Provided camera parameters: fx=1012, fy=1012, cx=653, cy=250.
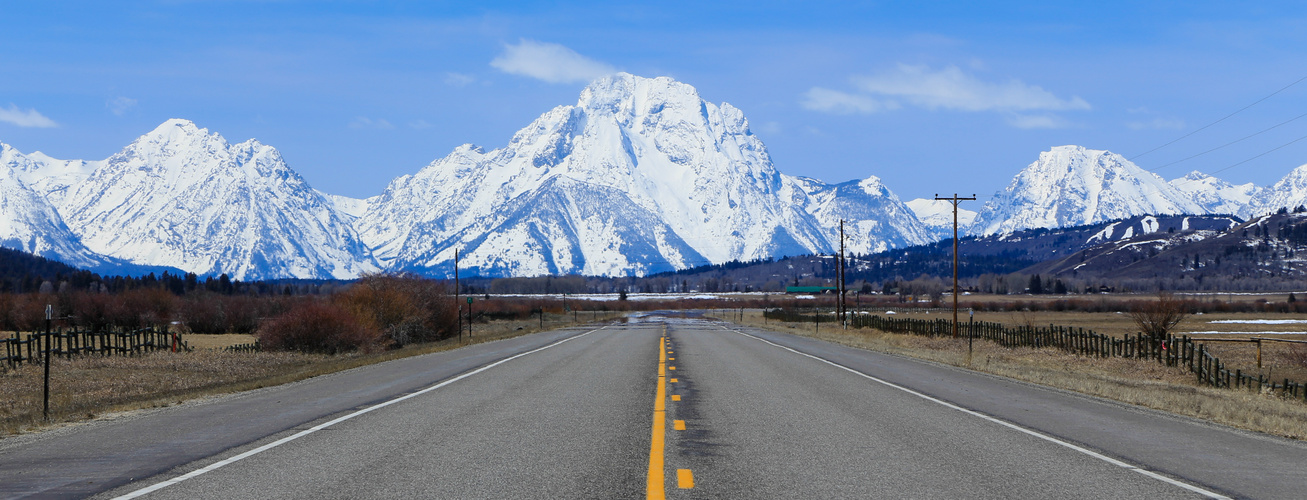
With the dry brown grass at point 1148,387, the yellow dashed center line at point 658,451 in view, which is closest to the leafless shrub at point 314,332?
the dry brown grass at point 1148,387

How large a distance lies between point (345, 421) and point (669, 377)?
32.2 feet

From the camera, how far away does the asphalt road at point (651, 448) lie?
9.22m

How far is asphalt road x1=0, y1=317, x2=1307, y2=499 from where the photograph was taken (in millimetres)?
9219

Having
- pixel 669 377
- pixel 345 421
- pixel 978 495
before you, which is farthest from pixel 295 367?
pixel 978 495

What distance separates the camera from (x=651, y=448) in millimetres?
11359

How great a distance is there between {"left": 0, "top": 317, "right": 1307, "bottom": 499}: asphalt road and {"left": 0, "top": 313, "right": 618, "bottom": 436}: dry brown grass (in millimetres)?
1578

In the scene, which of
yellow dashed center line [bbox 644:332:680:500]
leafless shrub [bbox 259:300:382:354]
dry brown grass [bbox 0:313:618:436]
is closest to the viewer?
yellow dashed center line [bbox 644:332:680:500]

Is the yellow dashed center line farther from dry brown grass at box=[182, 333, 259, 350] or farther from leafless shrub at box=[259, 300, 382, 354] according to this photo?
dry brown grass at box=[182, 333, 259, 350]

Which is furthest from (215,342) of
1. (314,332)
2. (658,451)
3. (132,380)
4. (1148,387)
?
(658,451)

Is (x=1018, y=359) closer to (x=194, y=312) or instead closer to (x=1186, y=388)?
(x=1186, y=388)

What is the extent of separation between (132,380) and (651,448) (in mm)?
20045

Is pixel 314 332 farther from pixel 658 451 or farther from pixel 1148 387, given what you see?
pixel 658 451

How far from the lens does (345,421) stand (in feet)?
46.4

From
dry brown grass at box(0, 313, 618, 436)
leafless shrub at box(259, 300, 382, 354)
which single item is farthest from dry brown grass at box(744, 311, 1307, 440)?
leafless shrub at box(259, 300, 382, 354)
